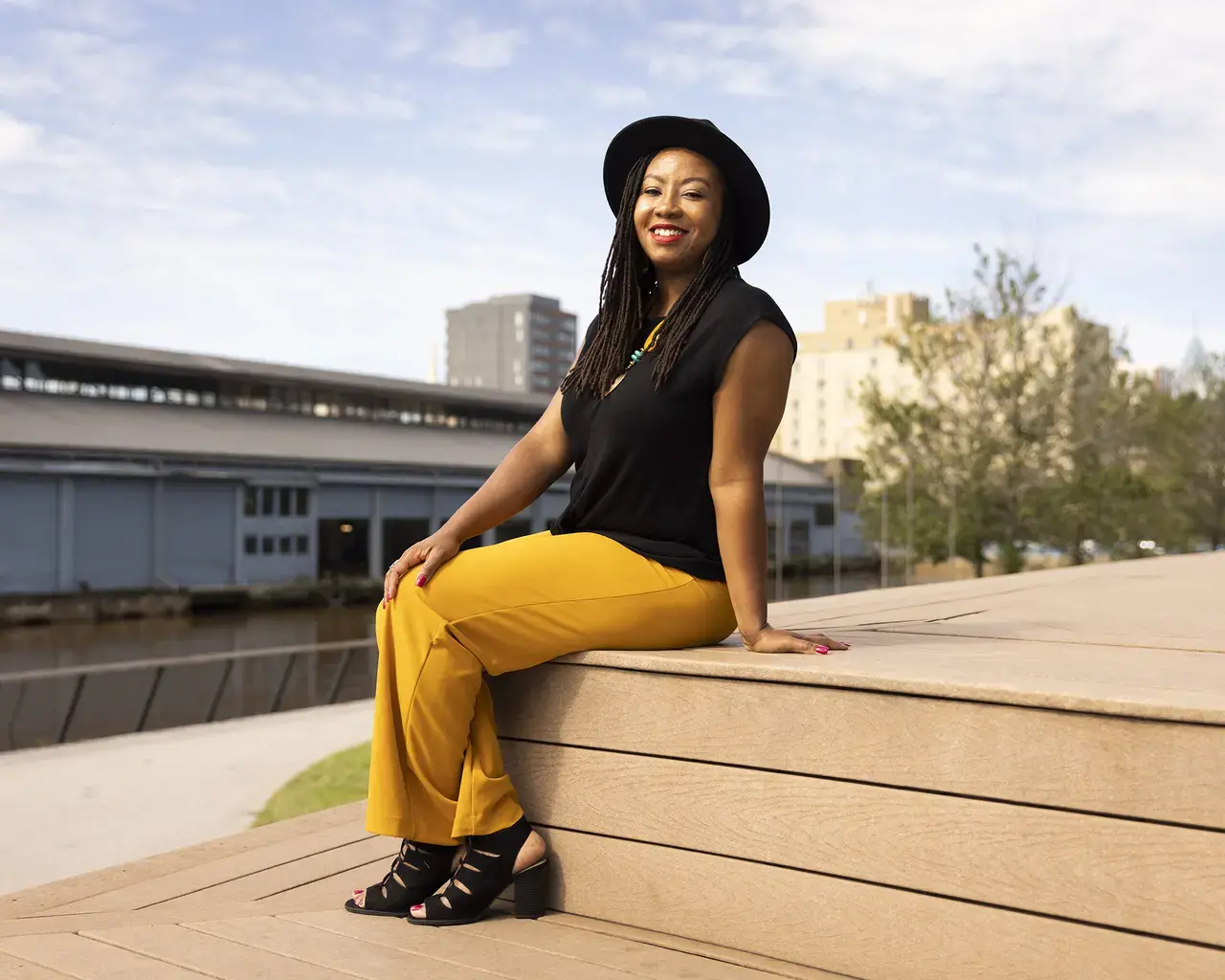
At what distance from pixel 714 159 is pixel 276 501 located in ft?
72.0

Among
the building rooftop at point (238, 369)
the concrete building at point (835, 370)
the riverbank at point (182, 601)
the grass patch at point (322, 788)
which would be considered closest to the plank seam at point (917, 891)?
the grass patch at point (322, 788)

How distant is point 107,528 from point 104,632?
1821 millimetres

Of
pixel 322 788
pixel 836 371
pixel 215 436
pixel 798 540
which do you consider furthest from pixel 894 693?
pixel 836 371

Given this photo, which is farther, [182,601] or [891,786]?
[182,601]

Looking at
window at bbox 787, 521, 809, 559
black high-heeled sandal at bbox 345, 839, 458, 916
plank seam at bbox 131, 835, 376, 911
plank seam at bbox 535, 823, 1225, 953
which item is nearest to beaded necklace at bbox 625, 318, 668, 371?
plank seam at bbox 535, 823, 1225, 953

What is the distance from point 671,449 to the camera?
2422 mm

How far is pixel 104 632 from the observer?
20578 millimetres

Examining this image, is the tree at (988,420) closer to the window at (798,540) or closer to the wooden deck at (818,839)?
the window at (798,540)

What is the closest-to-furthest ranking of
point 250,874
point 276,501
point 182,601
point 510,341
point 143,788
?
point 250,874 < point 143,788 < point 182,601 < point 276,501 < point 510,341

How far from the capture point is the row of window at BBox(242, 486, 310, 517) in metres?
22.9

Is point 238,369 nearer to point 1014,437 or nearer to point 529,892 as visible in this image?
point 1014,437

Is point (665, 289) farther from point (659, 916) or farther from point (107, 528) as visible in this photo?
point (107, 528)

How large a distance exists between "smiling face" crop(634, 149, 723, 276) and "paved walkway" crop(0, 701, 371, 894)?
590 cm

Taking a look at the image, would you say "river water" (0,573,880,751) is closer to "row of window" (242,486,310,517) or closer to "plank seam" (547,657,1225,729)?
"row of window" (242,486,310,517)
